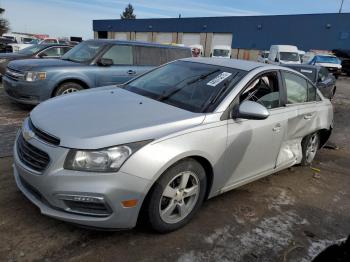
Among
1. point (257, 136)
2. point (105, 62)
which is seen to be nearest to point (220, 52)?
point (105, 62)

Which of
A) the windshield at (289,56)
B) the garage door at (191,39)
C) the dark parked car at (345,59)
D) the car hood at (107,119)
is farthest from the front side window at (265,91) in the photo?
the garage door at (191,39)

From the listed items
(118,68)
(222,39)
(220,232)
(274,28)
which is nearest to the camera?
(220,232)

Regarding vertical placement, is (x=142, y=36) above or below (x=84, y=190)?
below

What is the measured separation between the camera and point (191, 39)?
47906 mm

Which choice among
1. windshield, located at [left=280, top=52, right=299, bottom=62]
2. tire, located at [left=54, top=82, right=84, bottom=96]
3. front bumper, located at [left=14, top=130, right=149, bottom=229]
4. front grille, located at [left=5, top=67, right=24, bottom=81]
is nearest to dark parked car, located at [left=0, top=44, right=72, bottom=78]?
front grille, located at [left=5, top=67, right=24, bottom=81]

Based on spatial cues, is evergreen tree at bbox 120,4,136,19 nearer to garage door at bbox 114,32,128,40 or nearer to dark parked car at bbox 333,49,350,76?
garage door at bbox 114,32,128,40

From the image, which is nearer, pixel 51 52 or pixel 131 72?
pixel 131 72

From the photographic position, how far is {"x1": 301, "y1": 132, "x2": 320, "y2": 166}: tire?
5.07 m

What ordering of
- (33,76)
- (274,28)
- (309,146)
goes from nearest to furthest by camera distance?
1. (309,146)
2. (33,76)
3. (274,28)

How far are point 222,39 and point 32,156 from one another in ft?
146

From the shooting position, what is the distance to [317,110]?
5.02 meters

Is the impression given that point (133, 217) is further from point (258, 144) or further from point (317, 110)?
point (317, 110)

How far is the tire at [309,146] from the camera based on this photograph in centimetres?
507

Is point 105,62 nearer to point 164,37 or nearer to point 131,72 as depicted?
point 131,72
